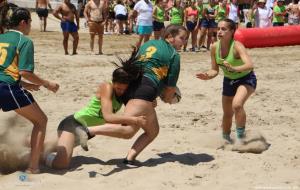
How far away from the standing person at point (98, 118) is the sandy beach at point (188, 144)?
0.18m

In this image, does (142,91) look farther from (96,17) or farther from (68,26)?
(96,17)

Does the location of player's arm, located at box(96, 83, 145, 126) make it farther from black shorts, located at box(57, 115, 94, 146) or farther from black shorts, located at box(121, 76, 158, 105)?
black shorts, located at box(57, 115, 94, 146)

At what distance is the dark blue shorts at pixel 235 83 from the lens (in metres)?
6.74

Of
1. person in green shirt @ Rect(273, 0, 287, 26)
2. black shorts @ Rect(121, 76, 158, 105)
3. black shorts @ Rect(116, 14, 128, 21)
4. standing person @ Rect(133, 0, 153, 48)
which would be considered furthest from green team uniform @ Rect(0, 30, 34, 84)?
black shorts @ Rect(116, 14, 128, 21)

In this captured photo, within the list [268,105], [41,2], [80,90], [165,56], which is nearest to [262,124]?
[268,105]

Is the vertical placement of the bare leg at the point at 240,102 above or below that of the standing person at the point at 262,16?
below

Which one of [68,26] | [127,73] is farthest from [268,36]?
[127,73]

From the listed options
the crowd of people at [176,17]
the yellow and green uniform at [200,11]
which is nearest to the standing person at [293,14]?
the crowd of people at [176,17]

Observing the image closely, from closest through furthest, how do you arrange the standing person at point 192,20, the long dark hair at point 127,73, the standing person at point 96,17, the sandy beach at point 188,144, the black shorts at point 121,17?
the sandy beach at point 188,144 < the long dark hair at point 127,73 < the standing person at point 96,17 < the standing person at point 192,20 < the black shorts at point 121,17

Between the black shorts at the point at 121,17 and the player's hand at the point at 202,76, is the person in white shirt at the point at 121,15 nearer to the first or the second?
the black shorts at the point at 121,17

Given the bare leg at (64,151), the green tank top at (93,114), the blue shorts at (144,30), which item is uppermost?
the blue shorts at (144,30)

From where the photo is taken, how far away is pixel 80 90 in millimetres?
10422

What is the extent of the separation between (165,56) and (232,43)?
1.07 metres

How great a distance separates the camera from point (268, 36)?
59.0 ft
